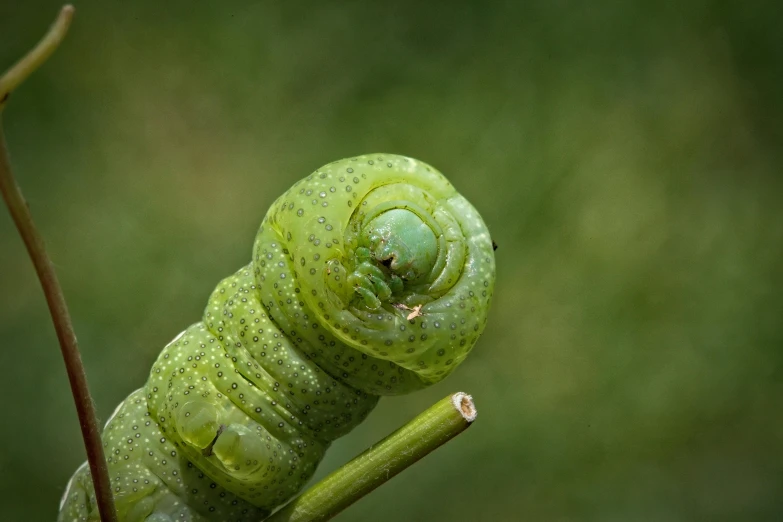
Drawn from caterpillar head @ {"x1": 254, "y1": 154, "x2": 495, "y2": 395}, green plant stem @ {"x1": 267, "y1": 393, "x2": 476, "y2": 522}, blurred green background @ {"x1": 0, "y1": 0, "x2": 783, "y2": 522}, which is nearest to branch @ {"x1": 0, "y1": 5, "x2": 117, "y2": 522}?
green plant stem @ {"x1": 267, "y1": 393, "x2": 476, "y2": 522}

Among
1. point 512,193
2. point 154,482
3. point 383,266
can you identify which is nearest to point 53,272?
point 383,266

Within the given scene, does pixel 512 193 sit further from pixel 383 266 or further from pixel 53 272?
pixel 53 272

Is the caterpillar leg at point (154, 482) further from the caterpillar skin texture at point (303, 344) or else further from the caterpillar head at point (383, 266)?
the caterpillar head at point (383, 266)

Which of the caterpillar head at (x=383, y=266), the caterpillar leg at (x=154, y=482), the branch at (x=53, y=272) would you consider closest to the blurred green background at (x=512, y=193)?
the caterpillar leg at (x=154, y=482)

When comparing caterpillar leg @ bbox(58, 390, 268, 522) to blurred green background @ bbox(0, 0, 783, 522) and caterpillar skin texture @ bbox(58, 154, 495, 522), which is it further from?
blurred green background @ bbox(0, 0, 783, 522)

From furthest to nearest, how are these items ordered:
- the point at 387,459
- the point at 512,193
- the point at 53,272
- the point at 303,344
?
the point at 512,193
the point at 303,344
the point at 387,459
the point at 53,272

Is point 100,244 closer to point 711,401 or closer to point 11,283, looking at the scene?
point 11,283
